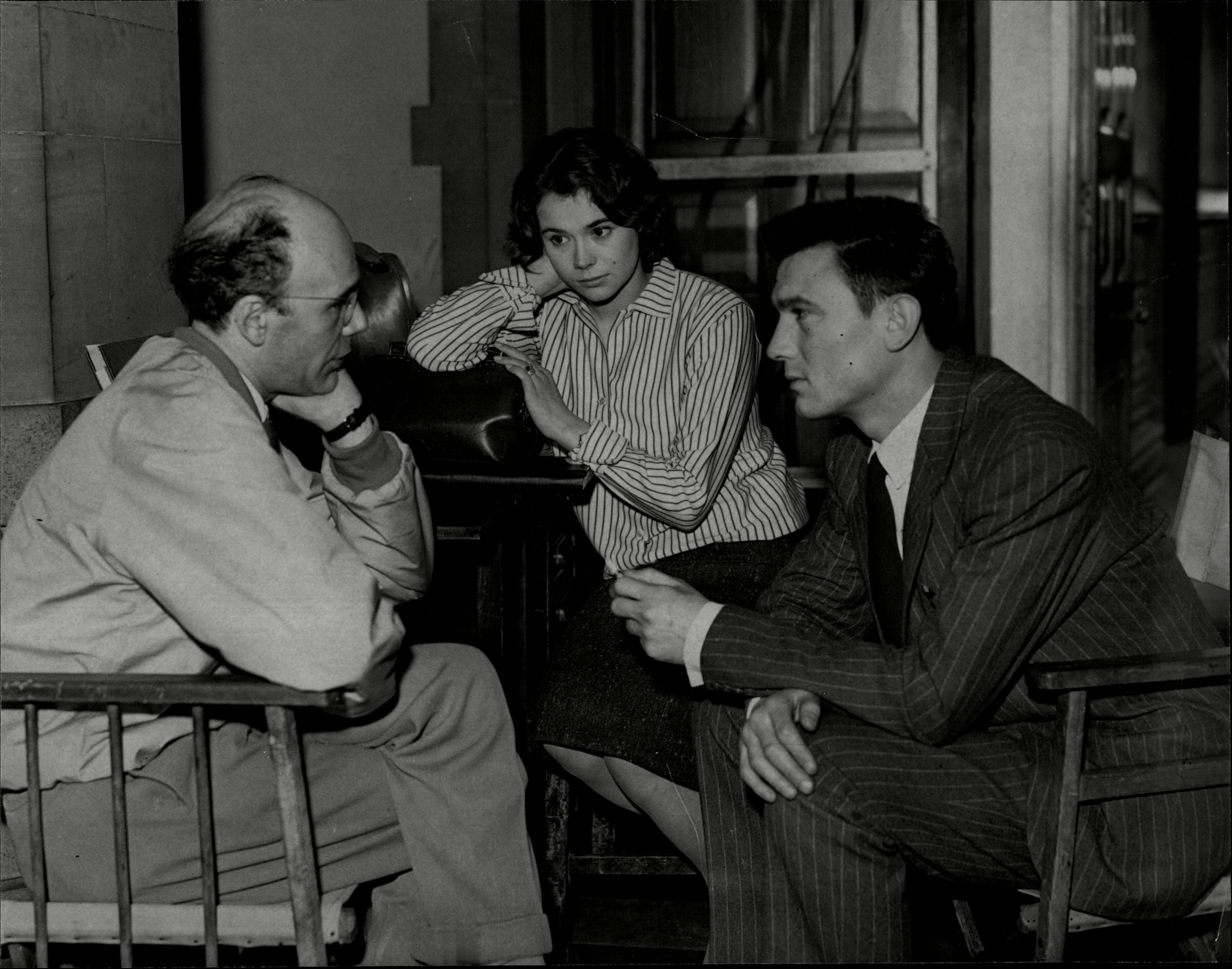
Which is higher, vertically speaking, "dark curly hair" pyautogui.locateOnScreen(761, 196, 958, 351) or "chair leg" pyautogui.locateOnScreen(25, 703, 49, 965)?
"dark curly hair" pyautogui.locateOnScreen(761, 196, 958, 351)

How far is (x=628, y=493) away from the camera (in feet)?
9.50

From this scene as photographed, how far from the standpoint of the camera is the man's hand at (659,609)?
2.09 metres

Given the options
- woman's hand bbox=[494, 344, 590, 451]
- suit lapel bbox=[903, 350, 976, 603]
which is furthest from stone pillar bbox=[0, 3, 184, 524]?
suit lapel bbox=[903, 350, 976, 603]

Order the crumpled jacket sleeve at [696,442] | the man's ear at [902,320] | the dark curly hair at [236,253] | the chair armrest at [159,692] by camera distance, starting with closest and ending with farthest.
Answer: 1. the chair armrest at [159,692]
2. the dark curly hair at [236,253]
3. the man's ear at [902,320]
4. the crumpled jacket sleeve at [696,442]

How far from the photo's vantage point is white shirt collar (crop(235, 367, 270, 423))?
6.83 ft

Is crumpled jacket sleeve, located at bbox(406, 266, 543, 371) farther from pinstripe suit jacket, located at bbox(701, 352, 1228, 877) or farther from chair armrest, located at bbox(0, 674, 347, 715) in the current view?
chair armrest, located at bbox(0, 674, 347, 715)

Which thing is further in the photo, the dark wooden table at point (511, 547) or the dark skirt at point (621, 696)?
the dark wooden table at point (511, 547)

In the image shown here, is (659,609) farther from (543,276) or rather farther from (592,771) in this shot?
(543,276)

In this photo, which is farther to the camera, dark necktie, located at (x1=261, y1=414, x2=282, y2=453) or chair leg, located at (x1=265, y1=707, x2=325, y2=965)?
dark necktie, located at (x1=261, y1=414, x2=282, y2=453)

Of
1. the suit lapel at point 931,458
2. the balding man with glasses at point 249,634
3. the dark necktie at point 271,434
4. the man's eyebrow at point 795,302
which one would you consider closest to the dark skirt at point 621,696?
the balding man with glasses at point 249,634

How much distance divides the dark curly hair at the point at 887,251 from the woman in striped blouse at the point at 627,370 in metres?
0.70

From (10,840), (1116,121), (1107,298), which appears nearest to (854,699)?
(10,840)

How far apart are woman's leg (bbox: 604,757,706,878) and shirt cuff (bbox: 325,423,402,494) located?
70 cm

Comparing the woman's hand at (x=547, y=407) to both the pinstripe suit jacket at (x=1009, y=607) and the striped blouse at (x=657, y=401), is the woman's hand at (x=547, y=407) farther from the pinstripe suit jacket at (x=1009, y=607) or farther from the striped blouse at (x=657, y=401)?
the pinstripe suit jacket at (x=1009, y=607)
